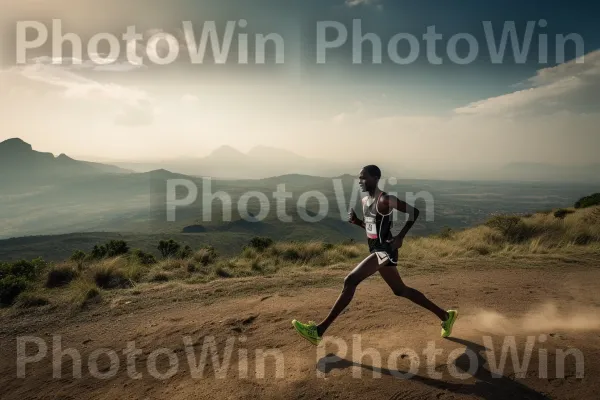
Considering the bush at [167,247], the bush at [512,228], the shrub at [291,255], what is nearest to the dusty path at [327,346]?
the shrub at [291,255]

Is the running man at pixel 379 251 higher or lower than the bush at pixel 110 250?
higher

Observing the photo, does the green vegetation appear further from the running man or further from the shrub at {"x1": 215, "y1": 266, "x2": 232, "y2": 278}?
the running man

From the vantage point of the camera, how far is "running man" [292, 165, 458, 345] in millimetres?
4457

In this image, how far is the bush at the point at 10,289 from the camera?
8.16 meters

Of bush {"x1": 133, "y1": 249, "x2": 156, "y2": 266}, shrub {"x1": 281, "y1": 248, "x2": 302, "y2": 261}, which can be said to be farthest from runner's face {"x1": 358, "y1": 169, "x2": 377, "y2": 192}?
bush {"x1": 133, "y1": 249, "x2": 156, "y2": 266}

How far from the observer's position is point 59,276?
9688mm

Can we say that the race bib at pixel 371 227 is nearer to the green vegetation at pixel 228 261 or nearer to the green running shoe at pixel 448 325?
the green running shoe at pixel 448 325

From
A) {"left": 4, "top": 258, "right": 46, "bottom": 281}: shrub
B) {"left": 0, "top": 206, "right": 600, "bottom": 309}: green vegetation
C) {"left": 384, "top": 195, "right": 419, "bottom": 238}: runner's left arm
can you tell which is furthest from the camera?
{"left": 4, "top": 258, "right": 46, "bottom": 281}: shrub

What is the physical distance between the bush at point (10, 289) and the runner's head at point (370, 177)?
9.30 metres

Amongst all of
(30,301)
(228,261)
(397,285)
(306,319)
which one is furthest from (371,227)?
(30,301)

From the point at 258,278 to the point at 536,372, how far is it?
21.7 feet

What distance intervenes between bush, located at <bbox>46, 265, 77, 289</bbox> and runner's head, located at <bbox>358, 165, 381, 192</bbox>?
9.51 m

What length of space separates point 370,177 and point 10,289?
31.6ft

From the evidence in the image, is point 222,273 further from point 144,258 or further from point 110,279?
point 144,258
